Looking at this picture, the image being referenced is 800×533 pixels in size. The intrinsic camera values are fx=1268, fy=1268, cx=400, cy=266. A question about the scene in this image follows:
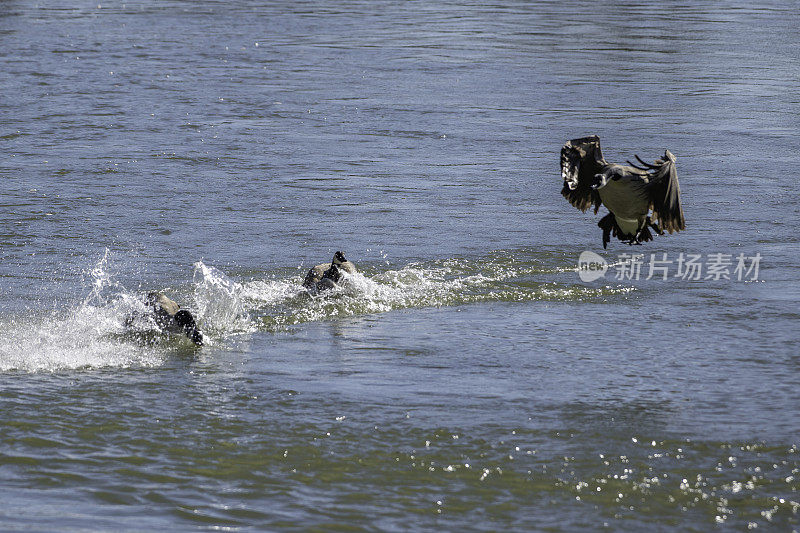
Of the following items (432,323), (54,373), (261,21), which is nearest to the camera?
(54,373)

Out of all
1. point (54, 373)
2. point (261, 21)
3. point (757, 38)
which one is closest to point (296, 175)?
point (54, 373)

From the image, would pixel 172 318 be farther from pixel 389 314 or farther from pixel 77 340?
pixel 389 314

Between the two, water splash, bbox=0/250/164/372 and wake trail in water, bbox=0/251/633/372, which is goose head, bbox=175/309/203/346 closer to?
wake trail in water, bbox=0/251/633/372

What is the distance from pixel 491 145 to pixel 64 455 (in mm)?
9143

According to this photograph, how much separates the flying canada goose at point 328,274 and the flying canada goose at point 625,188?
1.93 metres

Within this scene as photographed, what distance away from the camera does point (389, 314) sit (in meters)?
8.75

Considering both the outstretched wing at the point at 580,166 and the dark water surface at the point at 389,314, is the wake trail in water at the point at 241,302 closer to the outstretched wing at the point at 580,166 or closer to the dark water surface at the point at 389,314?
the dark water surface at the point at 389,314

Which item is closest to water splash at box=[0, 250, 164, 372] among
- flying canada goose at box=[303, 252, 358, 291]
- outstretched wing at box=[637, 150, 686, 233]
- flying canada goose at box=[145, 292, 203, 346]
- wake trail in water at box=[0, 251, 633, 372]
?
wake trail in water at box=[0, 251, 633, 372]

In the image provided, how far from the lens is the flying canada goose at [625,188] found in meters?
7.35

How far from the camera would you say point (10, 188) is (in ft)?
40.8

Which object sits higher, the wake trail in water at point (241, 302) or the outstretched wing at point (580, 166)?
the outstretched wing at point (580, 166)

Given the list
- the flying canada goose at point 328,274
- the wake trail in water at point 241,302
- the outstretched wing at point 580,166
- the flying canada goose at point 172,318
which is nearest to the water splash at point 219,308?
the wake trail in water at point 241,302

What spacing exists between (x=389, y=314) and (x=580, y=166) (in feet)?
6.47

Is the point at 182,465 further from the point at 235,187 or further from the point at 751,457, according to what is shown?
the point at 235,187
